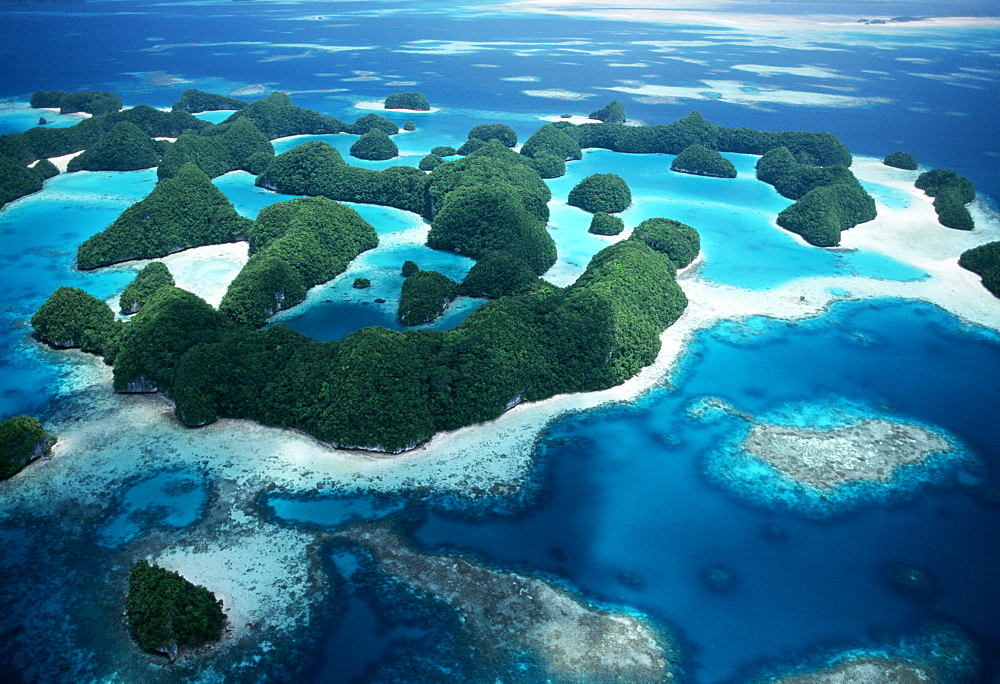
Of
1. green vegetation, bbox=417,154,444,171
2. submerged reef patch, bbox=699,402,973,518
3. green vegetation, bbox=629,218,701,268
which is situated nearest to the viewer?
submerged reef patch, bbox=699,402,973,518

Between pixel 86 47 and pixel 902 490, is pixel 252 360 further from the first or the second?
pixel 86 47

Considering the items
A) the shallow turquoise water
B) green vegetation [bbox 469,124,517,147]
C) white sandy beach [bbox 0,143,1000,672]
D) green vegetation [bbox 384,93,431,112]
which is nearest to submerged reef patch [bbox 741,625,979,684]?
the shallow turquoise water

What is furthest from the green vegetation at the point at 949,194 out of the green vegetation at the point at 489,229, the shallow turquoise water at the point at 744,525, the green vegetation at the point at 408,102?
the green vegetation at the point at 408,102

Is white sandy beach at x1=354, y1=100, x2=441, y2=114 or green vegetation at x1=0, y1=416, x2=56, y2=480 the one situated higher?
green vegetation at x1=0, y1=416, x2=56, y2=480

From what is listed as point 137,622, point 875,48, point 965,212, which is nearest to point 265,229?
point 137,622

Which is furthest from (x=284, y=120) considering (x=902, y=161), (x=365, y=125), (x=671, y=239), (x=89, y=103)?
(x=902, y=161)

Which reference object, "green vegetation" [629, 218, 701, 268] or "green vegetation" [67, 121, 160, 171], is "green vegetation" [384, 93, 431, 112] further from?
"green vegetation" [629, 218, 701, 268]
